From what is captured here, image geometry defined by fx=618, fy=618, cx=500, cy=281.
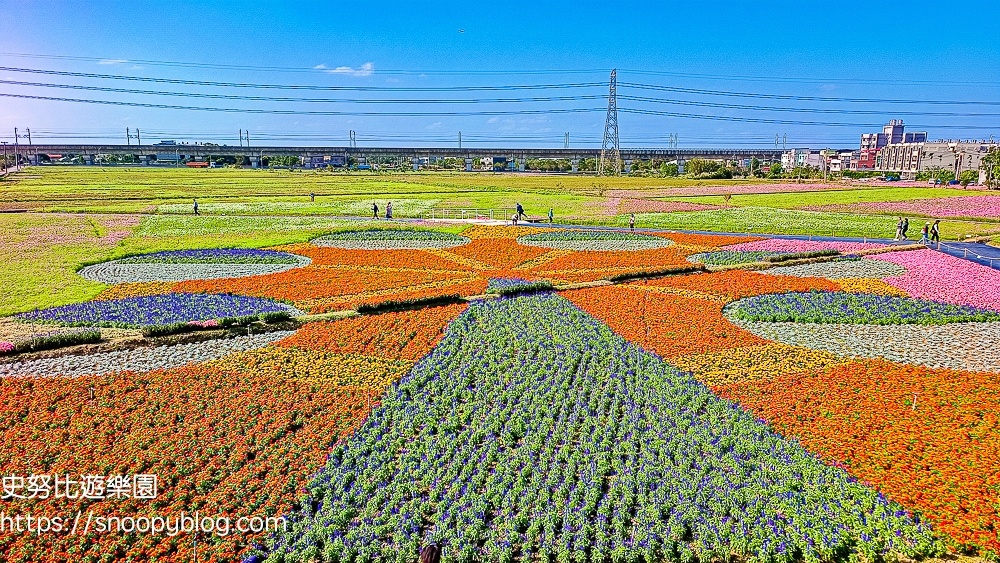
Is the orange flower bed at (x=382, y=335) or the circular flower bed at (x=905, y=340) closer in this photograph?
the circular flower bed at (x=905, y=340)

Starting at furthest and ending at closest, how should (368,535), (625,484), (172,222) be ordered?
(172,222), (625,484), (368,535)

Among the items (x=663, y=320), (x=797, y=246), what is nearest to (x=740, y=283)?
(x=663, y=320)

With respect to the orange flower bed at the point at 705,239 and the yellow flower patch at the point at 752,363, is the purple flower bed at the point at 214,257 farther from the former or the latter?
the orange flower bed at the point at 705,239

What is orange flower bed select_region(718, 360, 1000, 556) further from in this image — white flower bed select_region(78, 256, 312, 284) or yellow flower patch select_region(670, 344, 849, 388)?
white flower bed select_region(78, 256, 312, 284)

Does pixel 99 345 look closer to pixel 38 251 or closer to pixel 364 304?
pixel 364 304

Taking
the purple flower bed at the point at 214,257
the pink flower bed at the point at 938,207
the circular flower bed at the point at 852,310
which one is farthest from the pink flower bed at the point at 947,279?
the purple flower bed at the point at 214,257

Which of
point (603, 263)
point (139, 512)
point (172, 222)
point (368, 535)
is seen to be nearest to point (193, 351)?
point (139, 512)
